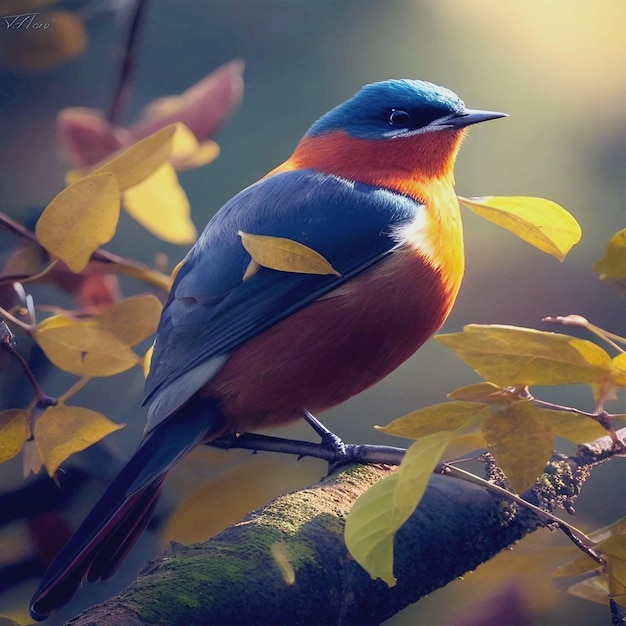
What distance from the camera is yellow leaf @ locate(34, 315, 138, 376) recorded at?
668 mm

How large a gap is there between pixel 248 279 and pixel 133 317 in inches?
5.4

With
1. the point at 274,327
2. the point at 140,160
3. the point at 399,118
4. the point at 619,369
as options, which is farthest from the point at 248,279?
the point at 619,369

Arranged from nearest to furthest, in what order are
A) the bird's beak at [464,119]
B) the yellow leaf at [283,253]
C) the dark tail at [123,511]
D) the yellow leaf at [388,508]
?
the yellow leaf at [388,508]
the yellow leaf at [283,253]
the dark tail at [123,511]
the bird's beak at [464,119]

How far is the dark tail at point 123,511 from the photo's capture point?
2.45 ft

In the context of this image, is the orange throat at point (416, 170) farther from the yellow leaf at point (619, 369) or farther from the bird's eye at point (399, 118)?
the yellow leaf at point (619, 369)

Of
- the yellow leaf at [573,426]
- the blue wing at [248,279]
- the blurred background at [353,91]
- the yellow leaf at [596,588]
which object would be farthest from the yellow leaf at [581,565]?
the blue wing at [248,279]

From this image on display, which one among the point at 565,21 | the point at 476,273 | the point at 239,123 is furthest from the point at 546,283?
the point at 239,123

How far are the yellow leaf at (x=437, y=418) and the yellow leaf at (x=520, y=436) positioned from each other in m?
0.01

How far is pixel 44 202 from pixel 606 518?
75 centimetres

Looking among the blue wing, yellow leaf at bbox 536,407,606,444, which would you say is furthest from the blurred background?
yellow leaf at bbox 536,407,606,444

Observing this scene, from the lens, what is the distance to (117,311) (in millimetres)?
707

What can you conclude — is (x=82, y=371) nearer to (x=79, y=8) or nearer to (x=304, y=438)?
(x=304, y=438)

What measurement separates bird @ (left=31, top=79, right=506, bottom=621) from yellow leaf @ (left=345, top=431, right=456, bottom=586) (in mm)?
286

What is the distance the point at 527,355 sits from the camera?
53 cm
